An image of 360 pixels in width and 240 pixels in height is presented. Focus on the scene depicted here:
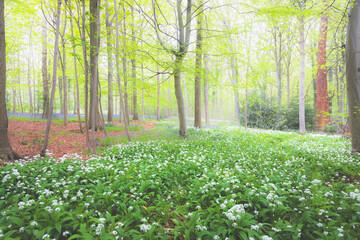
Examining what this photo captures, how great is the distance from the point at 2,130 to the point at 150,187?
485 centimetres

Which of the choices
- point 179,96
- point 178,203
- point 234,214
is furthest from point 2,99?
point 179,96

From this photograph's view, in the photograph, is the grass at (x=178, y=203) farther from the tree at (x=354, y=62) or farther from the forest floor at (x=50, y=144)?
the forest floor at (x=50, y=144)

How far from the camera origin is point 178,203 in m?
3.63

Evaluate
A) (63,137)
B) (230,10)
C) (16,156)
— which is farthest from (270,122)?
(16,156)

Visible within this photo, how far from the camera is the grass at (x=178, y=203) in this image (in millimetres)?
2523

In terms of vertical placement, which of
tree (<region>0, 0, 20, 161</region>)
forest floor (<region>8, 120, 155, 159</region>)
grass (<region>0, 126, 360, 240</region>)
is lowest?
grass (<region>0, 126, 360, 240</region>)

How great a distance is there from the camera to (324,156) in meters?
6.12

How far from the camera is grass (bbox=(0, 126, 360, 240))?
2523 millimetres

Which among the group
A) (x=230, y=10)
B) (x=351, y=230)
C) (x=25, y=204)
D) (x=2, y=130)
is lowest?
(x=351, y=230)

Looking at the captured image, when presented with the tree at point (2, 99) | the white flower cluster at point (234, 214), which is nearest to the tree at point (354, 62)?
the white flower cluster at point (234, 214)

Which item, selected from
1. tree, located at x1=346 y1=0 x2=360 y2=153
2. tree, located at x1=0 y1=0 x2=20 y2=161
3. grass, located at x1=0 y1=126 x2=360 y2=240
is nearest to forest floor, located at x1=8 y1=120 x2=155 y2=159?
tree, located at x1=0 y1=0 x2=20 y2=161

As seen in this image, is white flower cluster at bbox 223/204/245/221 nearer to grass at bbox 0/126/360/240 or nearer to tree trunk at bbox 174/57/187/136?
grass at bbox 0/126/360/240

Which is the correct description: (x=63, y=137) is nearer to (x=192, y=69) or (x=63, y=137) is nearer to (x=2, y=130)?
(x=2, y=130)

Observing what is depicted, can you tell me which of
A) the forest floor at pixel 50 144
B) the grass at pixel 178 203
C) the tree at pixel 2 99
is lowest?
the grass at pixel 178 203
